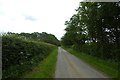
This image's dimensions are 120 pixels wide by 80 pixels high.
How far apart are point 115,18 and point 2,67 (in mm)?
16433

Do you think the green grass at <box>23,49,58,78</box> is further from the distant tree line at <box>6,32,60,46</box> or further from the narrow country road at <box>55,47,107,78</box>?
the distant tree line at <box>6,32,60,46</box>

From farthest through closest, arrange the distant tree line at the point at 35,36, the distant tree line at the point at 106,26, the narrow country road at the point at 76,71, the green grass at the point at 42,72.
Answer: the distant tree line at the point at 106,26
the distant tree line at the point at 35,36
the narrow country road at the point at 76,71
the green grass at the point at 42,72

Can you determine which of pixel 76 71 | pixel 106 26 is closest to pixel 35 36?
pixel 106 26

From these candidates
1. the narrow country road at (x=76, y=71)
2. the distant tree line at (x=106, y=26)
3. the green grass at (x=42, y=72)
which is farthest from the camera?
the distant tree line at (x=106, y=26)

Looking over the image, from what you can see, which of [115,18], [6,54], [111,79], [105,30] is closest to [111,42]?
[105,30]

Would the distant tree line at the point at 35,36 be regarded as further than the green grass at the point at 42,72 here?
Yes

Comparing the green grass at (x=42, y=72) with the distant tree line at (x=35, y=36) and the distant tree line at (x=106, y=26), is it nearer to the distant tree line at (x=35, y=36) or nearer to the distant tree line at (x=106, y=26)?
the distant tree line at (x=35, y=36)

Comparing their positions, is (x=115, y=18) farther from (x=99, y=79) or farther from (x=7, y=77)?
(x=7, y=77)

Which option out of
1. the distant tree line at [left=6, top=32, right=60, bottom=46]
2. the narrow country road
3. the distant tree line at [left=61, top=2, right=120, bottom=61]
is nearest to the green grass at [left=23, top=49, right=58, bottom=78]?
the narrow country road

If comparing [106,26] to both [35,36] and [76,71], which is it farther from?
[35,36]

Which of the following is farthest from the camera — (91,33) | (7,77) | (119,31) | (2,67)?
(91,33)

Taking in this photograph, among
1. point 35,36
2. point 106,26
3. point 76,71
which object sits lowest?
point 76,71

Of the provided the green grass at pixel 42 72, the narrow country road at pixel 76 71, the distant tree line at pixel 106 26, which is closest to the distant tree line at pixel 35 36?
the green grass at pixel 42 72

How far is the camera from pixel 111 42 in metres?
26.7
